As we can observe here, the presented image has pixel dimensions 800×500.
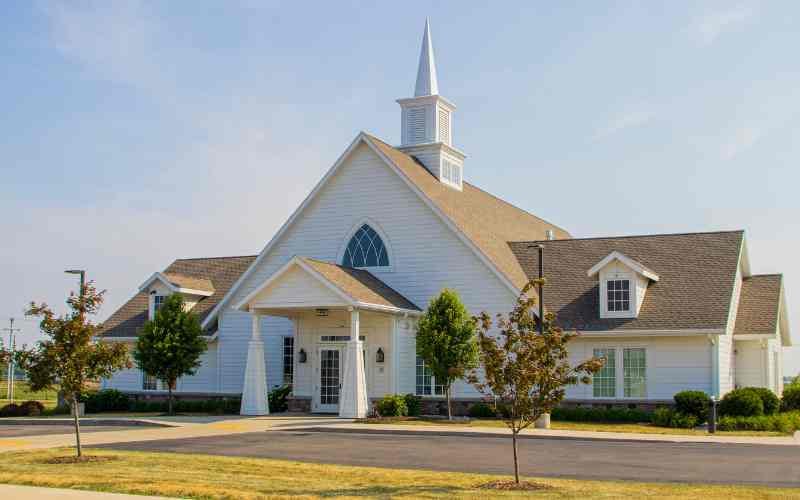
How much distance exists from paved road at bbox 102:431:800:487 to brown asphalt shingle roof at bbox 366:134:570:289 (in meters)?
11.0

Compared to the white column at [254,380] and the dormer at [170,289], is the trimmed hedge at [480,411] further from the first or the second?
the dormer at [170,289]

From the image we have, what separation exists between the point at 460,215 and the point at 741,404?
1262cm

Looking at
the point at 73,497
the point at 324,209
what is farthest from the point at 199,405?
the point at 73,497

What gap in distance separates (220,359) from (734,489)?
89.2 ft

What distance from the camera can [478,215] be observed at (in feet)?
131

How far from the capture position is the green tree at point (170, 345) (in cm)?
3559

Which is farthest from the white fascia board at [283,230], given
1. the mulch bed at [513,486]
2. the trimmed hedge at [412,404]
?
the mulch bed at [513,486]

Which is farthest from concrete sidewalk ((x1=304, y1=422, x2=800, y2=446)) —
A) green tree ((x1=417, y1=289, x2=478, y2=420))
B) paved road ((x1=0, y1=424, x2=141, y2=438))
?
paved road ((x1=0, y1=424, x2=141, y2=438))

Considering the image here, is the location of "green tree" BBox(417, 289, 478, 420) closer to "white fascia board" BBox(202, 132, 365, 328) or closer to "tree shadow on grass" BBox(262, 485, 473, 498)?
"white fascia board" BBox(202, 132, 365, 328)

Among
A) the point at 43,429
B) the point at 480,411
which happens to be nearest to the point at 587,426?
the point at 480,411

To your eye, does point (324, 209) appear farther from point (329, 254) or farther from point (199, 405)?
point (199, 405)

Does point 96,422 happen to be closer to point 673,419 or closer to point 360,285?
point 360,285

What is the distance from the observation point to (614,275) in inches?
1307

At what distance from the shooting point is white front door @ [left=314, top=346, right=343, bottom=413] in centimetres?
3525
